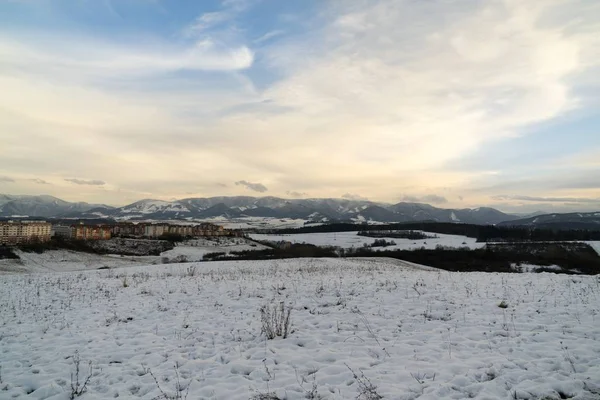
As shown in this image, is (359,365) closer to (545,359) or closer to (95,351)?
(545,359)

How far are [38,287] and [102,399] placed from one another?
14572 mm

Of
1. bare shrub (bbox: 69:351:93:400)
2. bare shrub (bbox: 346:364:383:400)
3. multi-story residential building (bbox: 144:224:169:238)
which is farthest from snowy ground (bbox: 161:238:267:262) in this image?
bare shrub (bbox: 346:364:383:400)

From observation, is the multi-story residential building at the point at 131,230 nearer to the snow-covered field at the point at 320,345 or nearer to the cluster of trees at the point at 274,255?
the cluster of trees at the point at 274,255

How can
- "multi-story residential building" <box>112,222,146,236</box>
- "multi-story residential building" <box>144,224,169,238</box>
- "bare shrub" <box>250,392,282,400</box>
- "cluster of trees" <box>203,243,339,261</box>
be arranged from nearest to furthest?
"bare shrub" <box>250,392,282,400</box>
"cluster of trees" <box>203,243,339,261</box>
"multi-story residential building" <box>112,222,146,236</box>
"multi-story residential building" <box>144,224,169,238</box>

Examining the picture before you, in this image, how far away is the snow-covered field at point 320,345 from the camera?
21.2ft

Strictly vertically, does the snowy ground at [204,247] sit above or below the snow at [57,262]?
below

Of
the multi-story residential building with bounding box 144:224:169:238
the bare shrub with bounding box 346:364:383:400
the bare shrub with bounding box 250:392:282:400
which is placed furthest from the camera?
the multi-story residential building with bounding box 144:224:169:238

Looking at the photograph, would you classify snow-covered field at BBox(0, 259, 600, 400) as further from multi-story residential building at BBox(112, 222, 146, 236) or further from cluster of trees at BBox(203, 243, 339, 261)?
multi-story residential building at BBox(112, 222, 146, 236)

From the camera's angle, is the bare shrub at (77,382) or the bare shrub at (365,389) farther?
the bare shrub at (77,382)

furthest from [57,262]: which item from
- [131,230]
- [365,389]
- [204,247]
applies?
[131,230]

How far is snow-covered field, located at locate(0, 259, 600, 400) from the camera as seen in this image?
6.46 m

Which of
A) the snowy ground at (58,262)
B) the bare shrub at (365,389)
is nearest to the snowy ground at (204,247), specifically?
the snowy ground at (58,262)

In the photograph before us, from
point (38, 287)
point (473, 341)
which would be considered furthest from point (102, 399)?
point (38, 287)

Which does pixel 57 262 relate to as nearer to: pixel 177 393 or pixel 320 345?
pixel 320 345
